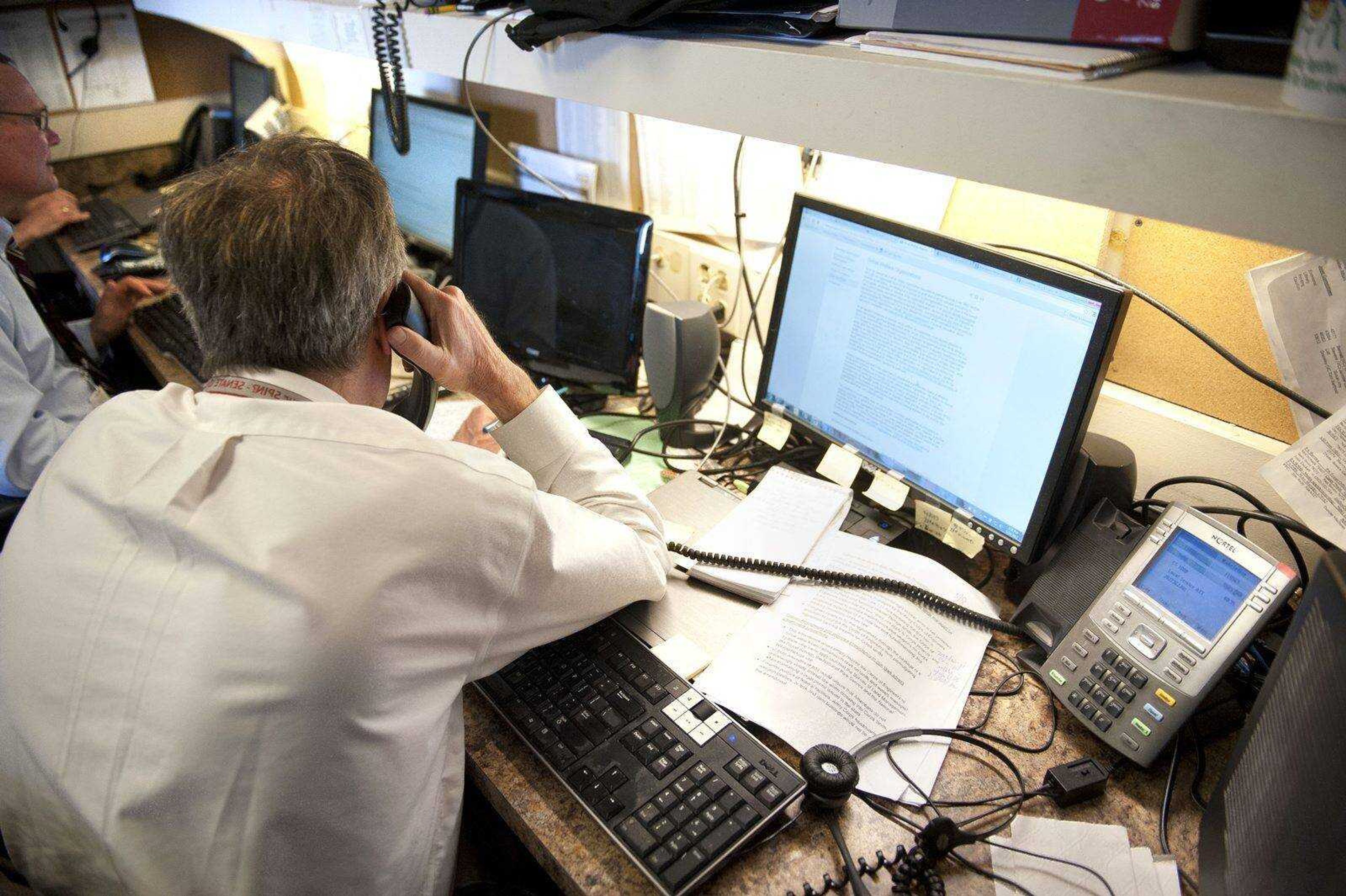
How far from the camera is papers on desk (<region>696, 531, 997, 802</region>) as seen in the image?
31.8 inches

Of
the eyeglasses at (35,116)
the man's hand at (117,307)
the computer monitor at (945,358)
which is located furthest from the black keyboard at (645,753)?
the eyeglasses at (35,116)

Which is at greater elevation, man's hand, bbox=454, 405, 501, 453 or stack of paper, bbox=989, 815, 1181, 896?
man's hand, bbox=454, 405, 501, 453

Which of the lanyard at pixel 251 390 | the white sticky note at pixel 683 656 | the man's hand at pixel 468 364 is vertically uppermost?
the lanyard at pixel 251 390

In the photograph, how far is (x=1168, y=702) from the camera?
76 cm

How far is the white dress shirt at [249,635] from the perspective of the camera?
618mm

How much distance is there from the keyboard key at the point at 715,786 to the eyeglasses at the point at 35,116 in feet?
6.87

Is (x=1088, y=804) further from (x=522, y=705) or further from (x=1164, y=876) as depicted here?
(x=522, y=705)

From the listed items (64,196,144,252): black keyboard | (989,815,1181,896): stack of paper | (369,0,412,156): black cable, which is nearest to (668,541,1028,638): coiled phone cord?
(989,815,1181,896): stack of paper

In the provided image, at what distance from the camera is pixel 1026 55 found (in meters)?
0.60

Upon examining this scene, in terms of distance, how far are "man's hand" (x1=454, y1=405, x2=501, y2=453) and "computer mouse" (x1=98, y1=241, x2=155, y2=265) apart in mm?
1497

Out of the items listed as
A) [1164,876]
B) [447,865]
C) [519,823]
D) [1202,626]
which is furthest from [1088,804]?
[447,865]

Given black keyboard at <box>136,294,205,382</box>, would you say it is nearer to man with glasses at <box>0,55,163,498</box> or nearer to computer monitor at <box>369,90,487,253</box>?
man with glasses at <box>0,55,163,498</box>

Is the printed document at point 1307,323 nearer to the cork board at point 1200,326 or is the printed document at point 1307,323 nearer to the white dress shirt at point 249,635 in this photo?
the cork board at point 1200,326

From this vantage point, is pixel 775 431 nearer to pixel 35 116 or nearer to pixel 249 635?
pixel 249 635
